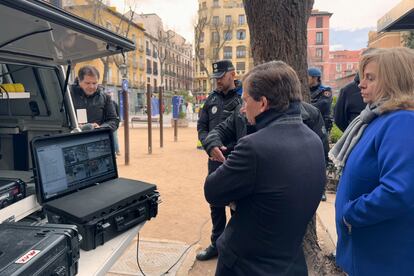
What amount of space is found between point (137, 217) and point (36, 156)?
672 millimetres

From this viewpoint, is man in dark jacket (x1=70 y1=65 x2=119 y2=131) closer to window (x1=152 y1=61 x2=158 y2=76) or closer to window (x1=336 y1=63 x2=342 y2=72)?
window (x1=152 y1=61 x2=158 y2=76)

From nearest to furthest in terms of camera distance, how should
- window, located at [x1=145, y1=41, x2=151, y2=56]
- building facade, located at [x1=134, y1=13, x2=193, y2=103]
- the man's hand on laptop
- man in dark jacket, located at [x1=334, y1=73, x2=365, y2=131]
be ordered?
1. the man's hand on laptop
2. man in dark jacket, located at [x1=334, y1=73, x2=365, y2=131]
3. building facade, located at [x1=134, y1=13, x2=193, y2=103]
4. window, located at [x1=145, y1=41, x2=151, y2=56]

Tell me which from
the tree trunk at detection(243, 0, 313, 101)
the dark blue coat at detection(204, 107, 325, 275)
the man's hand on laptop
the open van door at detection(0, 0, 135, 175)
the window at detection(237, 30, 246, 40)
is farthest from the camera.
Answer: the window at detection(237, 30, 246, 40)

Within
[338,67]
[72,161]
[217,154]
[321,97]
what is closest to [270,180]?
[217,154]

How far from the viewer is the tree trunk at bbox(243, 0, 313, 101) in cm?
324

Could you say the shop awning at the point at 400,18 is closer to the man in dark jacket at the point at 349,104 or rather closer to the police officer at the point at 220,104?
the man in dark jacket at the point at 349,104

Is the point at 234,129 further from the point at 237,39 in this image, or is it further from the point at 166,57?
the point at 237,39

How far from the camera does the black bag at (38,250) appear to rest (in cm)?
125

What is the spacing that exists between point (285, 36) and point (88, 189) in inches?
87.3

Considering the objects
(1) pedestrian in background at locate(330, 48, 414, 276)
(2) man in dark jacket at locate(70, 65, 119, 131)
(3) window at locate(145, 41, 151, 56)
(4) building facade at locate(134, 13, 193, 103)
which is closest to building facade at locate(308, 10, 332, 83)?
(4) building facade at locate(134, 13, 193, 103)

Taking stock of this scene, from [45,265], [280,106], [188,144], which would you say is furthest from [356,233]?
[188,144]

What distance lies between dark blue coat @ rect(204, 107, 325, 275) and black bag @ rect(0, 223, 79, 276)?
26.0 inches

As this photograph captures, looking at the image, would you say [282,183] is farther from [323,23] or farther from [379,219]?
[323,23]

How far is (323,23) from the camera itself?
240 feet
